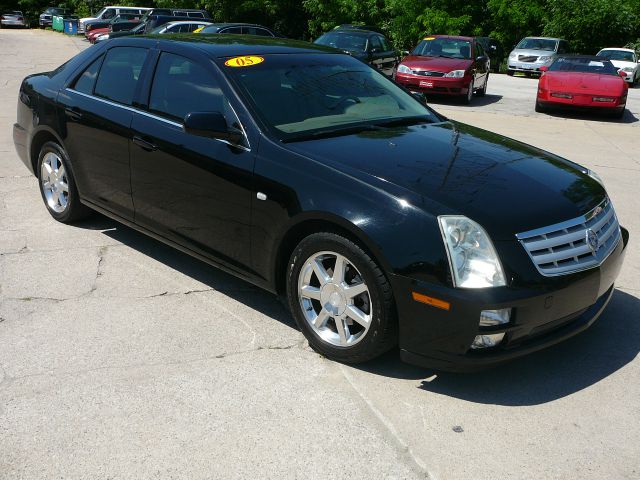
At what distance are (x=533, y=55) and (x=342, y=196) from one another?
83.7 feet

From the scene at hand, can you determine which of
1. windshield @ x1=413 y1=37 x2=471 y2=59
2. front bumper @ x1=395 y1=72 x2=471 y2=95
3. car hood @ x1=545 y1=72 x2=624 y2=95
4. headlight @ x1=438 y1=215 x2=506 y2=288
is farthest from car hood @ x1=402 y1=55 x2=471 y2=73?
headlight @ x1=438 y1=215 x2=506 y2=288

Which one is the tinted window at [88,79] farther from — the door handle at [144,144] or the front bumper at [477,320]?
the front bumper at [477,320]

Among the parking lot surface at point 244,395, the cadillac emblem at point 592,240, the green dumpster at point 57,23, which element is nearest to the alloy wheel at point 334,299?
the parking lot surface at point 244,395

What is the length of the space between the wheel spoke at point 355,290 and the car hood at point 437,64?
12915mm

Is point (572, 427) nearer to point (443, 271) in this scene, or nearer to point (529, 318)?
point (529, 318)

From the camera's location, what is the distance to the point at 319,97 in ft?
14.9

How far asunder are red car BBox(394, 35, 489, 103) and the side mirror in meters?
12.3

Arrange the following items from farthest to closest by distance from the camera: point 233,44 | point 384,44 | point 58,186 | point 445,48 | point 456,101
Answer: point 384,44
point 445,48
point 456,101
point 58,186
point 233,44

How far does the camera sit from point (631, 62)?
25484 mm

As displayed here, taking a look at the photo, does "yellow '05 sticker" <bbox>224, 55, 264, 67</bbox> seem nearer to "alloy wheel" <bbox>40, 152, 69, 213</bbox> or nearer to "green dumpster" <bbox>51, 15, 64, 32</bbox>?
"alloy wheel" <bbox>40, 152, 69, 213</bbox>

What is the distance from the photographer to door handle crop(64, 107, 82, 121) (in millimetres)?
5359

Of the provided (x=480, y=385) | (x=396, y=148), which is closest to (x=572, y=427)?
(x=480, y=385)

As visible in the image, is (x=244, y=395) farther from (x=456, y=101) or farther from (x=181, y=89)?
(x=456, y=101)

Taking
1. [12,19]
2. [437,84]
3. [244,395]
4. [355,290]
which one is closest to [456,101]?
[437,84]
